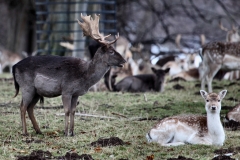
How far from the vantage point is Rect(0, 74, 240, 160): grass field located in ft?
24.4

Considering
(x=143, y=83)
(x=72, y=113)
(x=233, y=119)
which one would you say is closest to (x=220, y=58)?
(x=143, y=83)

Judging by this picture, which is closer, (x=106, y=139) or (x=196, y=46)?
(x=106, y=139)

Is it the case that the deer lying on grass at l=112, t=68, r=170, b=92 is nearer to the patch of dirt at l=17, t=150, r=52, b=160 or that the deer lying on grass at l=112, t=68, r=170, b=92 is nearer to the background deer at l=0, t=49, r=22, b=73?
the patch of dirt at l=17, t=150, r=52, b=160

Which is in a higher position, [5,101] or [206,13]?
[206,13]

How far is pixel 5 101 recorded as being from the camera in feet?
39.0

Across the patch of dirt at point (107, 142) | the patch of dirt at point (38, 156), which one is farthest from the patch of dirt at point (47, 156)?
the patch of dirt at point (107, 142)

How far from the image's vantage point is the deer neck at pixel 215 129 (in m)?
7.81

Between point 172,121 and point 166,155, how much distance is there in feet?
2.77

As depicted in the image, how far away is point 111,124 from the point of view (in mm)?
9523

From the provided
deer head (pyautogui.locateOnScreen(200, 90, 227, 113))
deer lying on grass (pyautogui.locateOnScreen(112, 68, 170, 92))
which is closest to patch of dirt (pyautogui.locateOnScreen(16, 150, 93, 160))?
deer head (pyautogui.locateOnScreen(200, 90, 227, 113))

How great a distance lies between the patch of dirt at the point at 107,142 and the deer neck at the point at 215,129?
1046mm

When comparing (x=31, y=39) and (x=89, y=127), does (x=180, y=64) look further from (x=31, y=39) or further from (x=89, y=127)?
(x=89, y=127)

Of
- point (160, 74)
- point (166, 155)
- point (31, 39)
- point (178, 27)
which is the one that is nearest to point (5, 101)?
point (160, 74)

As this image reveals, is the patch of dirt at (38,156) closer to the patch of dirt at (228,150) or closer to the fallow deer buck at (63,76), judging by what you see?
the fallow deer buck at (63,76)
